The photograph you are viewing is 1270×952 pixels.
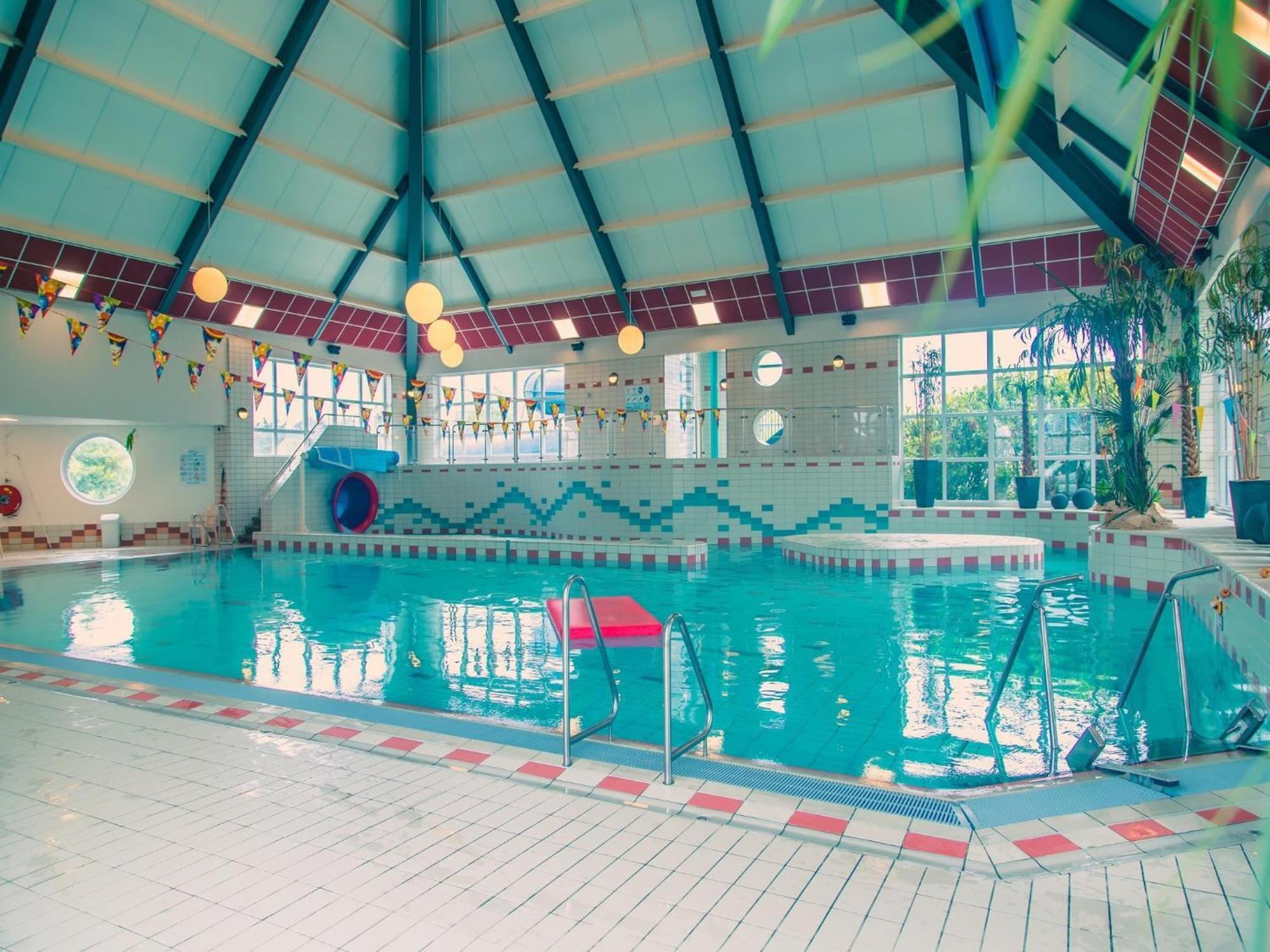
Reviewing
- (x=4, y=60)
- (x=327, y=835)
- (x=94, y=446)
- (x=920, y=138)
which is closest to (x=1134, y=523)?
(x=920, y=138)

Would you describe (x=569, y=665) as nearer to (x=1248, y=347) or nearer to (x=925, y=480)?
(x=1248, y=347)

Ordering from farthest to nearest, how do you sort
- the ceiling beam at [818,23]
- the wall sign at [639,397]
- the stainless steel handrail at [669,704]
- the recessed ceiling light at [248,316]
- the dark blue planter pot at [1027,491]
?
the wall sign at [639,397] → the recessed ceiling light at [248,316] → the dark blue planter pot at [1027,491] → the ceiling beam at [818,23] → the stainless steel handrail at [669,704]

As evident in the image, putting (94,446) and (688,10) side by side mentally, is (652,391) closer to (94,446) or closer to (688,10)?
(688,10)

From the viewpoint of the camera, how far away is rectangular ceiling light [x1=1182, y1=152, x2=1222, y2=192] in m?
7.19

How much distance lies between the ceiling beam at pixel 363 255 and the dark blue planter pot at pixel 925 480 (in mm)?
9278

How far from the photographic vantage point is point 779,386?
13984 mm

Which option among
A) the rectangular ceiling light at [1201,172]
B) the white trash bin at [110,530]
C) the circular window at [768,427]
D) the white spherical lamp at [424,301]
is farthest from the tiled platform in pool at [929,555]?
the white trash bin at [110,530]

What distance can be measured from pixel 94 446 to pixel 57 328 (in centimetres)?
267

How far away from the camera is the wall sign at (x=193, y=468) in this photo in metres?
13.8

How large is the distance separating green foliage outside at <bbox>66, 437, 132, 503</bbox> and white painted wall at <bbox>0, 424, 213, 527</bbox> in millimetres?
129

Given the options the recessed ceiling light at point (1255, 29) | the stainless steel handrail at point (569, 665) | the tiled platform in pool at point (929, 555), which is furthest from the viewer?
the tiled platform in pool at point (929, 555)

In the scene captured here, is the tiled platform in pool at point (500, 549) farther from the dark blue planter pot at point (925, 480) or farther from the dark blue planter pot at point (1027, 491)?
the dark blue planter pot at point (1027, 491)

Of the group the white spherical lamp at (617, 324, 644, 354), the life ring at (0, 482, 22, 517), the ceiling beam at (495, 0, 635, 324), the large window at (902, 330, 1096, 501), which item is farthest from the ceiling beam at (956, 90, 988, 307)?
the life ring at (0, 482, 22, 517)

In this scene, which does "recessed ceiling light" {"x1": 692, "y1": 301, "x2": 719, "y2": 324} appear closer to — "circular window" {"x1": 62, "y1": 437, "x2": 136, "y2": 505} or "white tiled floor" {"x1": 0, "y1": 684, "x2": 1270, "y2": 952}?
"circular window" {"x1": 62, "y1": 437, "x2": 136, "y2": 505}
